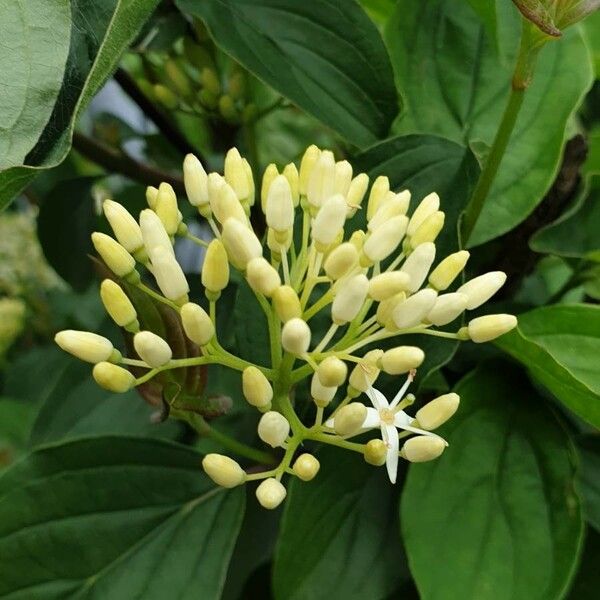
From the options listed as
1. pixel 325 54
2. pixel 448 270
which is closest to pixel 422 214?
pixel 448 270

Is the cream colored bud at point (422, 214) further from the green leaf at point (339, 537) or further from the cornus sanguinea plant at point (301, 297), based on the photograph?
the green leaf at point (339, 537)

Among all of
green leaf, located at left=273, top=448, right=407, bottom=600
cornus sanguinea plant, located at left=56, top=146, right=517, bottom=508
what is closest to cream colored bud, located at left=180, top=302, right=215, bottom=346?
cornus sanguinea plant, located at left=56, top=146, right=517, bottom=508

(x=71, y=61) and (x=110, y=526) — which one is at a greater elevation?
(x=71, y=61)

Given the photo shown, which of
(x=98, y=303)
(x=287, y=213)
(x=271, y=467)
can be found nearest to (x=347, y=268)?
(x=287, y=213)

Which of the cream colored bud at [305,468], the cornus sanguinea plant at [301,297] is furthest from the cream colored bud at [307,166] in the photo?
the cream colored bud at [305,468]

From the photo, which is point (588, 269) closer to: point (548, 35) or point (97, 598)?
point (548, 35)

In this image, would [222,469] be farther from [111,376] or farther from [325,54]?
[325,54]

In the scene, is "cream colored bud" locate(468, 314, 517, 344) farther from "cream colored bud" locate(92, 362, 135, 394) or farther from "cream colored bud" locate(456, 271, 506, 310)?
"cream colored bud" locate(92, 362, 135, 394)
